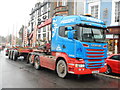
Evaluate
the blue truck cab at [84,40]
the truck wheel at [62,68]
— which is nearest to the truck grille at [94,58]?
the blue truck cab at [84,40]

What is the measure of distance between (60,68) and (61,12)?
18.5m

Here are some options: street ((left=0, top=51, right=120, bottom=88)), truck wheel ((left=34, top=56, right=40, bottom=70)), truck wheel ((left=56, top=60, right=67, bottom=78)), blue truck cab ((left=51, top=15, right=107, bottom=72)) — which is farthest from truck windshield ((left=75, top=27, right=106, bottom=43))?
truck wheel ((left=34, top=56, right=40, bottom=70))

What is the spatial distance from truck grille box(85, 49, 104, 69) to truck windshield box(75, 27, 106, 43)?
554 millimetres

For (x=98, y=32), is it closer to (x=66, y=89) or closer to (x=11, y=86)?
(x=66, y=89)

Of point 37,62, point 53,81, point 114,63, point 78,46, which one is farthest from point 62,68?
point 37,62

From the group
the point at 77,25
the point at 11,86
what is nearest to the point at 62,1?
the point at 77,25

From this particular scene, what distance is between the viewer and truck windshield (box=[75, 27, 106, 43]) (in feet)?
21.0

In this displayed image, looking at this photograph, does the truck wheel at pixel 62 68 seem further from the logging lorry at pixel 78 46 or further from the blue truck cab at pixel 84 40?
the blue truck cab at pixel 84 40

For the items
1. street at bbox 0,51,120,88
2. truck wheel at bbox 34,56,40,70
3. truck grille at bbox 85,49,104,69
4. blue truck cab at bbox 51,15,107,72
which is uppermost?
blue truck cab at bbox 51,15,107,72

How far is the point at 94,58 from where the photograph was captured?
21.4 ft

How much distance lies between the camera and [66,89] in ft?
17.7

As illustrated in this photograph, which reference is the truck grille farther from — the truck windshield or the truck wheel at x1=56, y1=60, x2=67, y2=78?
the truck wheel at x1=56, y1=60, x2=67, y2=78

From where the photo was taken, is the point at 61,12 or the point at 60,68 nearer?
the point at 60,68

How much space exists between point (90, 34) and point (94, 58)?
3.95 ft
